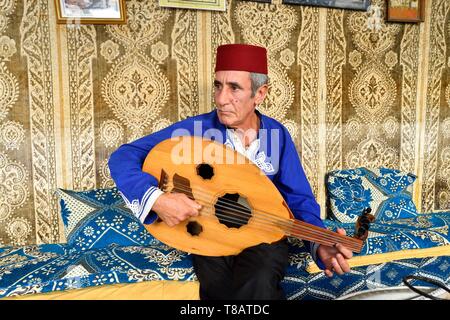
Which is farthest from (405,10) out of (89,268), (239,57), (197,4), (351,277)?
(89,268)

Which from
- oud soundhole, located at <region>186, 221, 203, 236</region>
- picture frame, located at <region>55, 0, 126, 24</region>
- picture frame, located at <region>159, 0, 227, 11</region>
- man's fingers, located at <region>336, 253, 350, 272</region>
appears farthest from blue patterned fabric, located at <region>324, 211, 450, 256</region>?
picture frame, located at <region>55, 0, 126, 24</region>

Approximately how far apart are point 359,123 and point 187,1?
5.13 feet

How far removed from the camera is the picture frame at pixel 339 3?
2.69m

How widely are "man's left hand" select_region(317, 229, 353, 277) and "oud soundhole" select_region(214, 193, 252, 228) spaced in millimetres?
349

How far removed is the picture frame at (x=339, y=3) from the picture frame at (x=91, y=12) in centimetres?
113

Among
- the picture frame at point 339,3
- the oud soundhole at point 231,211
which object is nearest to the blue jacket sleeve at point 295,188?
the oud soundhole at point 231,211

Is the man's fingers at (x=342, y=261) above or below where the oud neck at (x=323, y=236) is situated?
below

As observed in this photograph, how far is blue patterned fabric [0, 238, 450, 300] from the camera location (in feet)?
5.21

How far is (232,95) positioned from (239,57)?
17cm

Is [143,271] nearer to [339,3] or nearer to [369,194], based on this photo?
[369,194]

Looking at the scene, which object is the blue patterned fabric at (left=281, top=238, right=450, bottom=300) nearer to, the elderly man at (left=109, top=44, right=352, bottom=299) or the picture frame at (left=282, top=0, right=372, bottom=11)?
the elderly man at (left=109, top=44, right=352, bottom=299)

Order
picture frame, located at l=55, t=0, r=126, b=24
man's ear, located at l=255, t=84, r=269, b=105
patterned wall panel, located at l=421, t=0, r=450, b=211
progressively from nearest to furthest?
man's ear, located at l=255, t=84, r=269, b=105 < picture frame, located at l=55, t=0, r=126, b=24 < patterned wall panel, located at l=421, t=0, r=450, b=211

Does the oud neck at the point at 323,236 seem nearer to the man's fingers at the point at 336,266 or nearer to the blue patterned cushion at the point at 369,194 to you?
the man's fingers at the point at 336,266

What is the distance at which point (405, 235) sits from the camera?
211 centimetres
